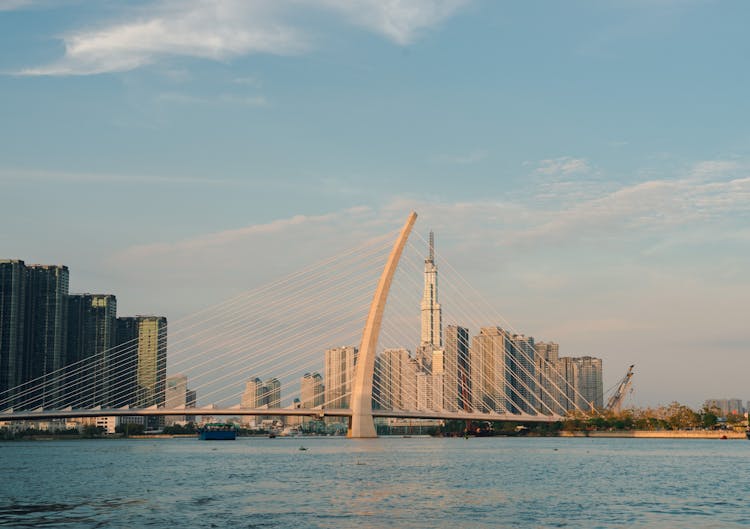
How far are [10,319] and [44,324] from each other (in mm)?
11776

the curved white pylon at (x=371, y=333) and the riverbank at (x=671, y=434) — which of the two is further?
the riverbank at (x=671, y=434)

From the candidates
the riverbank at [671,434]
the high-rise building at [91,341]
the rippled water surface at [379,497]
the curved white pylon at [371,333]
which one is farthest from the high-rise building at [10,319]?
the riverbank at [671,434]

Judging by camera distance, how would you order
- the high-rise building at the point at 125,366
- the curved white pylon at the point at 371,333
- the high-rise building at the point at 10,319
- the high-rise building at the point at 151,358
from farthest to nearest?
the high-rise building at the point at 151,358 < the high-rise building at the point at 125,366 < the high-rise building at the point at 10,319 < the curved white pylon at the point at 371,333

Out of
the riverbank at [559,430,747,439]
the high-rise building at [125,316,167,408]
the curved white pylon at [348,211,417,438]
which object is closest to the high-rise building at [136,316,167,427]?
the high-rise building at [125,316,167,408]

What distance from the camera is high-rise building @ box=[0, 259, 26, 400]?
158500mm

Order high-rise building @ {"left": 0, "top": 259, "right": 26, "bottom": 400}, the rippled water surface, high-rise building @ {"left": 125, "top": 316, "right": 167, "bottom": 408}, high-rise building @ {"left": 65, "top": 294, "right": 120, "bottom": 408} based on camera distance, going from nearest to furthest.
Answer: the rippled water surface < high-rise building @ {"left": 0, "top": 259, "right": 26, "bottom": 400} < high-rise building @ {"left": 65, "top": 294, "right": 120, "bottom": 408} < high-rise building @ {"left": 125, "top": 316, "right": 167, "bottom": 408}

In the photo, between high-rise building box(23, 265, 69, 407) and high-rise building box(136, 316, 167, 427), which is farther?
high-rise building box(136, 316, 167, 427)

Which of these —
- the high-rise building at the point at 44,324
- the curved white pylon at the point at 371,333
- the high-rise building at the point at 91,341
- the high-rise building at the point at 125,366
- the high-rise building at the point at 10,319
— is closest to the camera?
the curved white pylon at the point at 371,333

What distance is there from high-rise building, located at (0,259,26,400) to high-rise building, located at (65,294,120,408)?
1709 centimetres

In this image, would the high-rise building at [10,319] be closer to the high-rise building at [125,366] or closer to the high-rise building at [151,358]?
Answer: the high-rise building at [125,366]

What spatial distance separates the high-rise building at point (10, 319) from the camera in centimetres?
15850

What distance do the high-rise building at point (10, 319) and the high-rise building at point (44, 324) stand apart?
3.27 metres

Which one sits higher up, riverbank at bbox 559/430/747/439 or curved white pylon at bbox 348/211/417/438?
curved white pylon at bbox 348/211/417/438

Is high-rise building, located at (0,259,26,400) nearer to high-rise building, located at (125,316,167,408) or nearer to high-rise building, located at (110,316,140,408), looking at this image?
high-rise building, located at (110,316,140,408)
